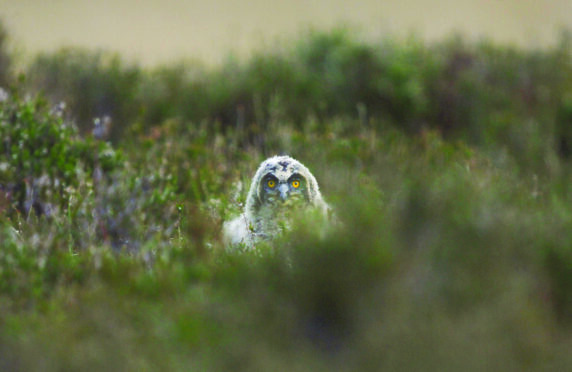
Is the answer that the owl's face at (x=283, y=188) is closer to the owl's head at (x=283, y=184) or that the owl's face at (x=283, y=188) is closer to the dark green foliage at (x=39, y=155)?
the owl's head at (x=283, y=184)

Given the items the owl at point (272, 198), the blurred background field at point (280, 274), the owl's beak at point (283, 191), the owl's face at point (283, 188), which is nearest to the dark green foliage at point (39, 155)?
the blurred background field at point (280, 274)

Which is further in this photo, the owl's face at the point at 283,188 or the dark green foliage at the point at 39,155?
the dark green foliage at the point at 39,155

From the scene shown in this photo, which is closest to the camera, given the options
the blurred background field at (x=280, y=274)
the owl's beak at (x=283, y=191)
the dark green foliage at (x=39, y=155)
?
the blurred background field at (x=280, y=274)

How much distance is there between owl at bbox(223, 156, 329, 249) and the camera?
598 cm

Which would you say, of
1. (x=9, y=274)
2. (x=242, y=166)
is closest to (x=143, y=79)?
(x=242, y=166)

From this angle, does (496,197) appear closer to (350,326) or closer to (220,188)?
(350,326)

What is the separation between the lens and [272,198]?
6.00 m

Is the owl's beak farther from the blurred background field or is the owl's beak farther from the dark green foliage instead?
the dark green foliage

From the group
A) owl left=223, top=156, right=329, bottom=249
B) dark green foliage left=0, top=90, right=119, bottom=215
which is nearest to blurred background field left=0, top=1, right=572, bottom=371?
dark green foliage left=0, top=90, right=119, bottom=215

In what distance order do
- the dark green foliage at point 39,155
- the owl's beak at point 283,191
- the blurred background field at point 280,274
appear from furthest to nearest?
the dark green foliage at point 39,155 < the owl's beak at point 283,191 < the blurred background field at point 280,274

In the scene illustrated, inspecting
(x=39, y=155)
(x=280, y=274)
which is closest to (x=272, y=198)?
(x=280, y=274)

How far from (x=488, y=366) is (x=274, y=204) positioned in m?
3.36

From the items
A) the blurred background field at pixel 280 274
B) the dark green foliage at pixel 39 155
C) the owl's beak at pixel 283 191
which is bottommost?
the blurred background field at pixel 280 274

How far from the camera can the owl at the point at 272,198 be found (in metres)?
5.98
